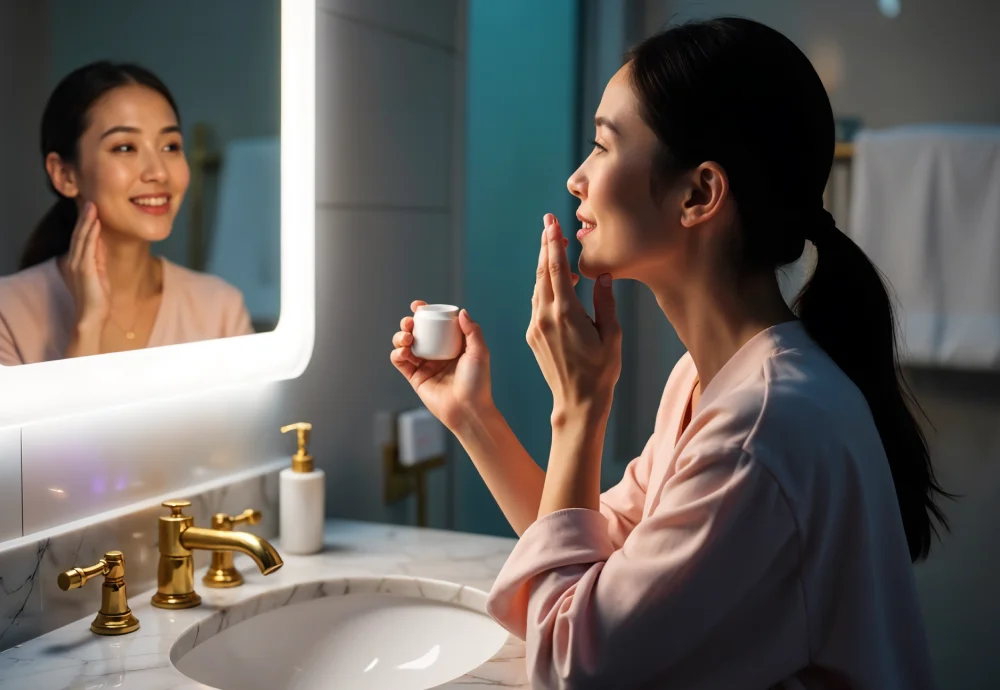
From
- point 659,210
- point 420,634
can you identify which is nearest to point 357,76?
point 659,210

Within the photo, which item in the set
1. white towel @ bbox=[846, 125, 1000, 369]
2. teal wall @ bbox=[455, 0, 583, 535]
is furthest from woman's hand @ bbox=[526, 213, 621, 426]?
teal wall @ bbox=[455, 0, 583, 535]

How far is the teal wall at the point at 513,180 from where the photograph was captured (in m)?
2.09

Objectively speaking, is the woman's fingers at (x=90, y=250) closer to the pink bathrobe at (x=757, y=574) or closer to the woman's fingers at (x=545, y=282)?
the woman's fingers at (x=545, y=282)

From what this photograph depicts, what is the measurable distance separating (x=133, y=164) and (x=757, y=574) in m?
0.76

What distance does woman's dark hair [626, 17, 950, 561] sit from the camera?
0.84 m

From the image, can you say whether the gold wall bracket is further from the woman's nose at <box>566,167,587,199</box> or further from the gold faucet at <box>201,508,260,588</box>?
the woman's nose at <box>566,167,587,199</box>

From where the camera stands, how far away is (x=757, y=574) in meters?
0.75

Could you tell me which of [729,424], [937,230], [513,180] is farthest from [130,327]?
[937,230]

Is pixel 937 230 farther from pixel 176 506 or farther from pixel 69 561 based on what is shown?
pixel 69 561

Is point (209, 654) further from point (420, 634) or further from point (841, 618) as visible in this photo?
point (841, 618)

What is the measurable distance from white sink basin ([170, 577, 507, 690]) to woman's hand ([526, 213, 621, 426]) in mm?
297

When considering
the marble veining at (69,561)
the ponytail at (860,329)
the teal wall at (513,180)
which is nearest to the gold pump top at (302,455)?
the marble veining at (69,561)

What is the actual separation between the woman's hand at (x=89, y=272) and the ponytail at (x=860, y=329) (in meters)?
0.71

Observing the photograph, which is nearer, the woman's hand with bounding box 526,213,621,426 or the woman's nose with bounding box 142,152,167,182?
the woman's hand with bounding box 526,213,621,426
